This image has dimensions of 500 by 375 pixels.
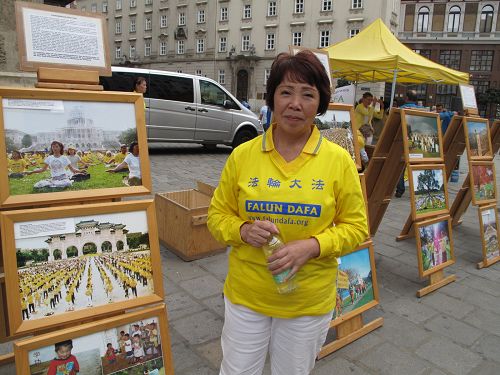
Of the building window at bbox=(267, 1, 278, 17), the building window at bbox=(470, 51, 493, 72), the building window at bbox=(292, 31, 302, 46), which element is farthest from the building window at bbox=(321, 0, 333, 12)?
the building window at bbox=(470, 51, 493, 72)

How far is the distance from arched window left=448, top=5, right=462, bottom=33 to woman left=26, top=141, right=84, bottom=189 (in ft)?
175

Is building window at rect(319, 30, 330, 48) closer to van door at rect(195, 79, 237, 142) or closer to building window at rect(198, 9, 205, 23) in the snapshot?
building window at rect(198, 9, 205, 23)

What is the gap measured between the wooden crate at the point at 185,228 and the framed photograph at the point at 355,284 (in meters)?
1.45

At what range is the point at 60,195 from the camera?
1.68 metres

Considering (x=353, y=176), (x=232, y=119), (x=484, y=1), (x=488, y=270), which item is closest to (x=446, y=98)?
(x=484, y=1)

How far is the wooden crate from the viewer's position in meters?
3.61

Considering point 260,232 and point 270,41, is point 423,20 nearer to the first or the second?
point 270,41

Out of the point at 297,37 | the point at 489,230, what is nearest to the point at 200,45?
the point at 297,37

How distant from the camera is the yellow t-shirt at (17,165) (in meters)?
1.60

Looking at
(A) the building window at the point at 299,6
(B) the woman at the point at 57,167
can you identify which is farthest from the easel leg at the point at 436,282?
(A) the building window at the point at 299,6

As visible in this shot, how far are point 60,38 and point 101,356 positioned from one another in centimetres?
142

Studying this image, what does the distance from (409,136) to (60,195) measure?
9.30 ft

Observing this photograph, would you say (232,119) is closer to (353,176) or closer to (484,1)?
(353,176)

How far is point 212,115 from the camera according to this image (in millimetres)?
9516
